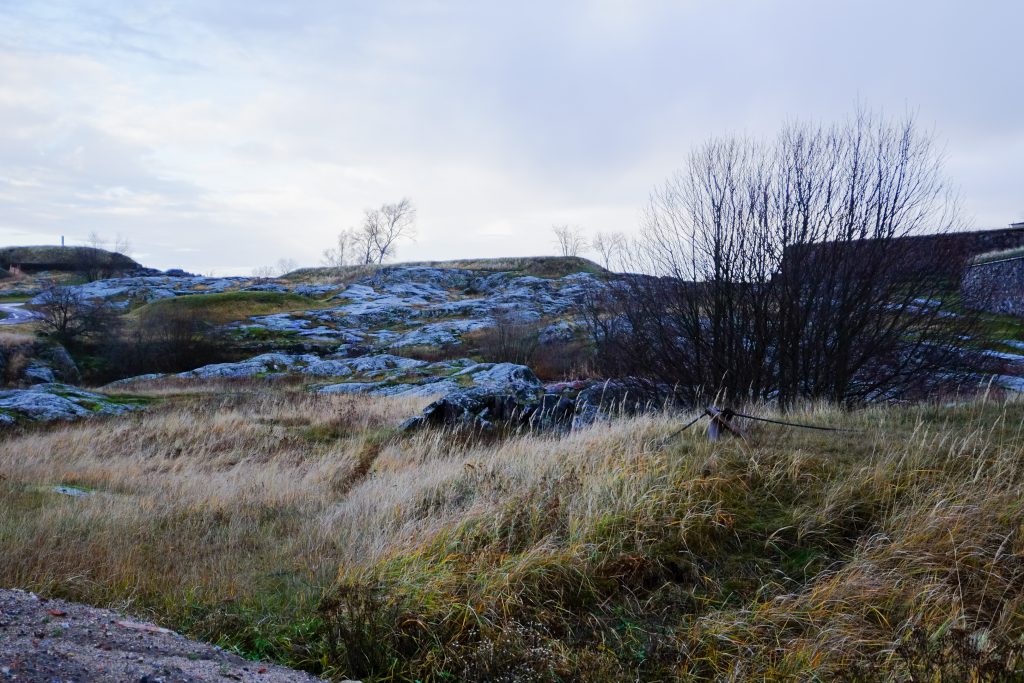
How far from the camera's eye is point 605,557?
448 centimetres

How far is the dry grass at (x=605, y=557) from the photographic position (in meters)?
3.56

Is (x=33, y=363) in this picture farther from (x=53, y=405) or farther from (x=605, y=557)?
(x=605, y=557)

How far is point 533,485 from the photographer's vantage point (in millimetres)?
5805

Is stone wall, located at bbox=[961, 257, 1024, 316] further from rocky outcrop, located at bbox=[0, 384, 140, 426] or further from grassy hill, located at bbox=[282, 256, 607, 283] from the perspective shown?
grassy hill, located at bbox=[282, 256, 607, 283]

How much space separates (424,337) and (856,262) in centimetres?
2612

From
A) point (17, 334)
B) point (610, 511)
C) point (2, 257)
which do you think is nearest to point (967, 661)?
point (610, 511)

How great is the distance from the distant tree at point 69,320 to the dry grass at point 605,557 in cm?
2748

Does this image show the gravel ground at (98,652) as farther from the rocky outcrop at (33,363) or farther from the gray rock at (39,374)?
the gray rock at (39,374)

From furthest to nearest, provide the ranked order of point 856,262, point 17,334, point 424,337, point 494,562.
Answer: point 424,337 < point 17,334 < point 856,262 < point 494,562

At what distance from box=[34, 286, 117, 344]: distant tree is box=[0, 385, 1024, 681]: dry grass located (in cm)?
2748

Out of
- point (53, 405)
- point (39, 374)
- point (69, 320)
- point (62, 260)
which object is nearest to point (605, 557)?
point (53, 405)

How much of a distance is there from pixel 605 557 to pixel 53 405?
12.8 m

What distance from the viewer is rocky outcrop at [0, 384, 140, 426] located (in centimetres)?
1223

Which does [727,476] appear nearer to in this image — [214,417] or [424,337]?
[214,417]
